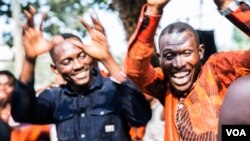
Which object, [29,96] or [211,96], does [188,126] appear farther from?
[29,96]

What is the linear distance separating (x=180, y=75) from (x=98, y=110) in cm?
37

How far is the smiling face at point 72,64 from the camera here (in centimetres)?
186

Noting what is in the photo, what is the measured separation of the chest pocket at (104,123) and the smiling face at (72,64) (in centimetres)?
14

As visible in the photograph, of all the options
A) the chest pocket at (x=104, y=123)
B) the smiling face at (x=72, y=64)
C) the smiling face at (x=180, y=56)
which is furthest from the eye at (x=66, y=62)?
the smiling face at (x=180, y=56)

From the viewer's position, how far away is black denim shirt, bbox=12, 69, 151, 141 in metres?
1.83

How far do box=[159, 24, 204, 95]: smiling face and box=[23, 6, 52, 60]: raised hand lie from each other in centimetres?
48

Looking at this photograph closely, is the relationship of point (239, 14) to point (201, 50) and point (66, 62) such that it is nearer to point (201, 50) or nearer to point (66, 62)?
point (201, 50)

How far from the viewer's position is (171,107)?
69.6 inches

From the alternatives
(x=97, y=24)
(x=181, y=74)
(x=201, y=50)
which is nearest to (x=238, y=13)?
(x=201, y=50)

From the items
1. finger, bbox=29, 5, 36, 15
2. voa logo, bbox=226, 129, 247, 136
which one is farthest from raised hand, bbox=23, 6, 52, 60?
voa logo, bbox=226, 129, 247, 136

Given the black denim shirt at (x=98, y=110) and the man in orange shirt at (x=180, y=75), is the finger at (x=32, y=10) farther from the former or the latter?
the man in orange shirt at (x=180, y=75)

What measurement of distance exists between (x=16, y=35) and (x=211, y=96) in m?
0.84

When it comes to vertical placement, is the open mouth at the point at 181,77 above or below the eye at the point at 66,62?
below

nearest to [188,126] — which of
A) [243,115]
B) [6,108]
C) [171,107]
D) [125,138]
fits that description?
[171,107]
